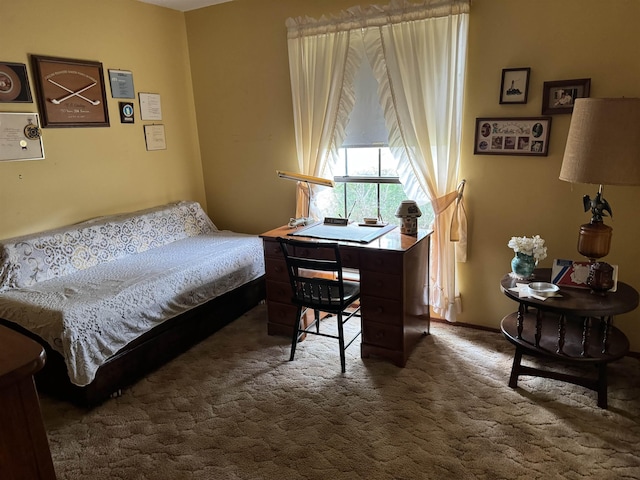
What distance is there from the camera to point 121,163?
138 inches

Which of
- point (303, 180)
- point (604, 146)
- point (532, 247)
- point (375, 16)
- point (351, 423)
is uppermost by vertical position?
point (375, 16)

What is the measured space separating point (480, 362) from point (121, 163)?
302 centimetres

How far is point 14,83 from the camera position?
2801mm

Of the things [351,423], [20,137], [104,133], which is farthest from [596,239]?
[20,137]

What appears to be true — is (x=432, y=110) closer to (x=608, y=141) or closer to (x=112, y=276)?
(x=608, y=141)

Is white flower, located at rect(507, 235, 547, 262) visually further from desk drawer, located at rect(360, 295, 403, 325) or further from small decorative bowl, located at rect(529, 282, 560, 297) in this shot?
desk drawer, located at rect(360, 295, 403, 325)

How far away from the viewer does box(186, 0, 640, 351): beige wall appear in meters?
2.47

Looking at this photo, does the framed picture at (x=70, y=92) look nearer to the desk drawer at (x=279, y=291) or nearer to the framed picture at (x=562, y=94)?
the desk drawer at (x=279, y=291)

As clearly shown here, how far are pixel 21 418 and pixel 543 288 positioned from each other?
2265mm

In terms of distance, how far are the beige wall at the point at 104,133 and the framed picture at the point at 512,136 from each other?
2556 millimetres

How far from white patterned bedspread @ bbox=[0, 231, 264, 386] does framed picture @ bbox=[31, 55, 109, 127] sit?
105 centimetres

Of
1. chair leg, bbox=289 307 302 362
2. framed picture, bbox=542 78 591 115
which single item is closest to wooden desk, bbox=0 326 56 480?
chair leg, bbox=289 307 302 362

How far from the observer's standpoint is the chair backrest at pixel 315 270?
2496mm

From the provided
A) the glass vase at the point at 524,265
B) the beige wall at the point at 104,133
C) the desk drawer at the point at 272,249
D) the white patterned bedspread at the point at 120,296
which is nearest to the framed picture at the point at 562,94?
the glass vase at the point at 524,265
